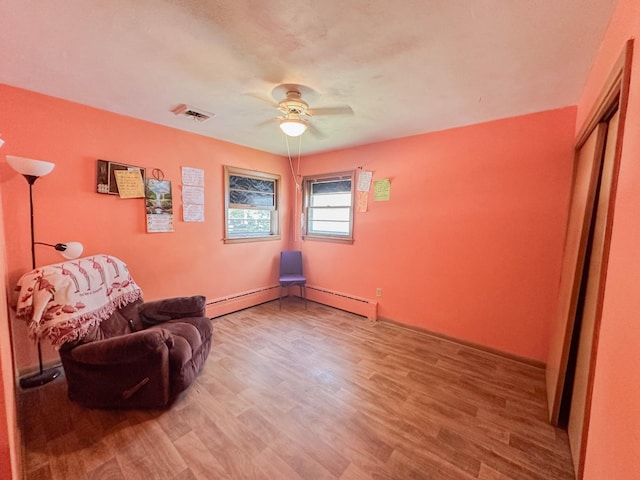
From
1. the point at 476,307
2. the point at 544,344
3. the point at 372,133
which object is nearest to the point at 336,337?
the point at 476,307

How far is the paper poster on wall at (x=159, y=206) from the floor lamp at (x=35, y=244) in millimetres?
786

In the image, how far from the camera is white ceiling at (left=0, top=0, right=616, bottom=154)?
4.02ft

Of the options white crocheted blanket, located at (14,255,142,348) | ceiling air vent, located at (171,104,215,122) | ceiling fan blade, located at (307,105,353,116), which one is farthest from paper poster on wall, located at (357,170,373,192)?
white crocheted blanket, located at (14,255,142,348)

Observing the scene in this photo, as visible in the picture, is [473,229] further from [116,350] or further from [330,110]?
[116,350]

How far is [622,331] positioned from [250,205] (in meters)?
3.70

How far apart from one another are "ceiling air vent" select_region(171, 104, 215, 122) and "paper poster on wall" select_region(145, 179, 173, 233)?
2.58 ft

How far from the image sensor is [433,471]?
1.40m

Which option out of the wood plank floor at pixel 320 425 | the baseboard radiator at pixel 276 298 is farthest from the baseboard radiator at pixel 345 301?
the wood plank floor at pixel 320 425

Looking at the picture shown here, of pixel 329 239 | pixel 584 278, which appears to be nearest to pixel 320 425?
pixel 584 278

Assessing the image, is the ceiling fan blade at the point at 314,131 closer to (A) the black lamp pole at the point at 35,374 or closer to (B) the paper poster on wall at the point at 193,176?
(B) the paper poster on wall at the point at 193,176

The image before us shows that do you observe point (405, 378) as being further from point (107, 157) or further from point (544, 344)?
point (107, 157)

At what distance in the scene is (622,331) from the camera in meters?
0.88

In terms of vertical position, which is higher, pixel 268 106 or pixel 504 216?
pixel 268 106

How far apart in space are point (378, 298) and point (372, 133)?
2139mm
